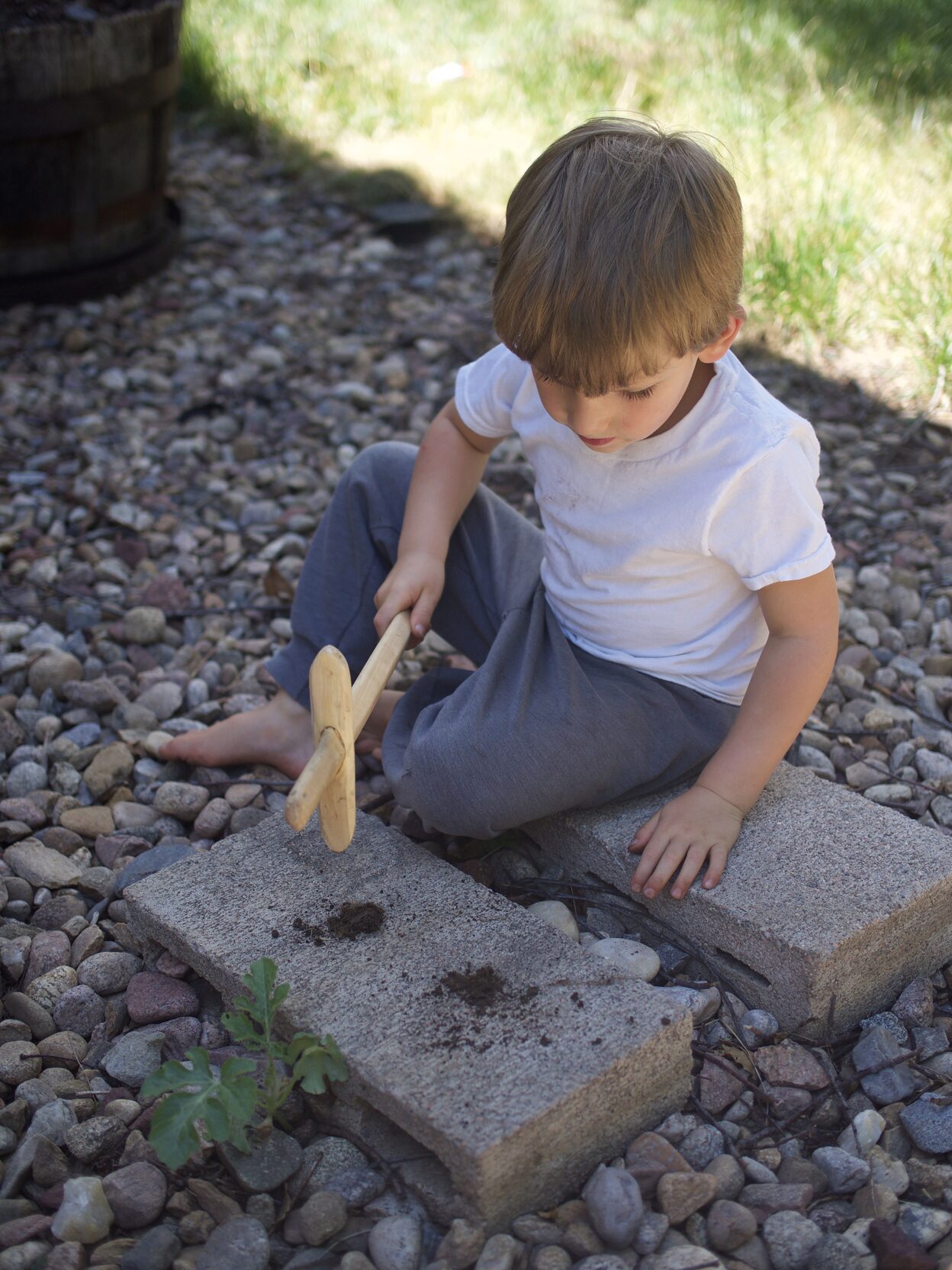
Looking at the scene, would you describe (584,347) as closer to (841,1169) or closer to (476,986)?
(476,986)

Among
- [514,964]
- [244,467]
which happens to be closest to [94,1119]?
[514,964]

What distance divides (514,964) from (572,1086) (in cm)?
20

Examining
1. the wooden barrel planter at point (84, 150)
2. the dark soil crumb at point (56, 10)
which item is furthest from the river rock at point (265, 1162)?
the dark soil crumb at point (56, 10)

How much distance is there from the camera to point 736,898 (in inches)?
62.4

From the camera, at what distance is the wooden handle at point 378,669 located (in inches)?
63.3

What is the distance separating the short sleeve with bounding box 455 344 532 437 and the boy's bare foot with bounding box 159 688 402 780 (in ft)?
1.61

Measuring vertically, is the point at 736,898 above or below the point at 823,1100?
above

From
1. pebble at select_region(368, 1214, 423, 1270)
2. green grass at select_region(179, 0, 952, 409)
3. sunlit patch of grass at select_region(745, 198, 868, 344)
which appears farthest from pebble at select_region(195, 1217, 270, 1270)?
sunlit patch of grass at select_region(745, 198, 868, 344)

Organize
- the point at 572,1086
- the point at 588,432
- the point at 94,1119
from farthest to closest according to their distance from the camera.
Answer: the point at 588,432 < the point at 94,1119 < the point at 572,1086

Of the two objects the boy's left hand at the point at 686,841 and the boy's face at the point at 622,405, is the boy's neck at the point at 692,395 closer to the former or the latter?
the boy's face at the point at 622,405

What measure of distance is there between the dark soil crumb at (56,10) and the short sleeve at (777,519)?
2486mm

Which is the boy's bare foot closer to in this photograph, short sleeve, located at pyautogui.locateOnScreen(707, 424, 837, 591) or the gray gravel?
the gray gravel

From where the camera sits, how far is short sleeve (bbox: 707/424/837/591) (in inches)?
63.4

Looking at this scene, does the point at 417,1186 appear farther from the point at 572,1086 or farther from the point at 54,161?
the point at 54,161
